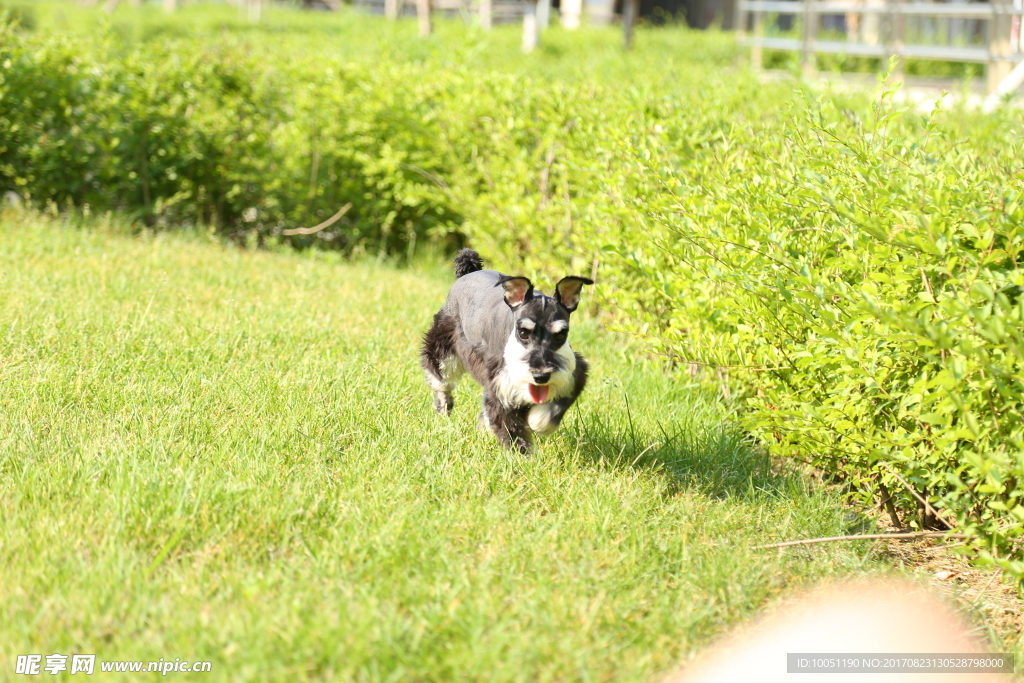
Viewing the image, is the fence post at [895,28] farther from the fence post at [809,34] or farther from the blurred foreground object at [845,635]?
the blurred foreground object at [845,635]

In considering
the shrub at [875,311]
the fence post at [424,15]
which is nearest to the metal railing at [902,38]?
the fence post at [424,15]

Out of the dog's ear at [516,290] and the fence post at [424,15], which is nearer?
the dog's ear at [516,290]

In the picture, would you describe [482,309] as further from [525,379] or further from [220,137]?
[220,137]

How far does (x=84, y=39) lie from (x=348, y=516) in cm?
735

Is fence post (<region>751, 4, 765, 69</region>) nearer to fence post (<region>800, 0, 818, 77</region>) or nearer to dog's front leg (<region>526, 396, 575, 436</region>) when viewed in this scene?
fence post (<region>800, 0, 818, 77</region>)

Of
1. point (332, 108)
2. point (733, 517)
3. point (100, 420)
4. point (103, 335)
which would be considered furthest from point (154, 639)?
point (332, 108)

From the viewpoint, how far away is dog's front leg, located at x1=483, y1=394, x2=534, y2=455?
4.59m

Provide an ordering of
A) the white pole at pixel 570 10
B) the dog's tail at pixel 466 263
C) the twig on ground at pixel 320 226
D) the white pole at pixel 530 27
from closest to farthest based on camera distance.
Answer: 1. the dog's tail at pixel 466 263
2. the twig on ground at pixel 320 226
3. the white pole at pixel 530 27
4. the white pole at pixel 570 10

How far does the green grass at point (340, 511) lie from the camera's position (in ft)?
10.5

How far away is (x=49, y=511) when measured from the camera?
3.80m

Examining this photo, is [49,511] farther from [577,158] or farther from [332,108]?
[332,108]

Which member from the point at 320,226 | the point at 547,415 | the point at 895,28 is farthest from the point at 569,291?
the point at 895,28

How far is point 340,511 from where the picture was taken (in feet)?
13.2

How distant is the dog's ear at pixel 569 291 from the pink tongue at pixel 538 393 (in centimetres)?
40
